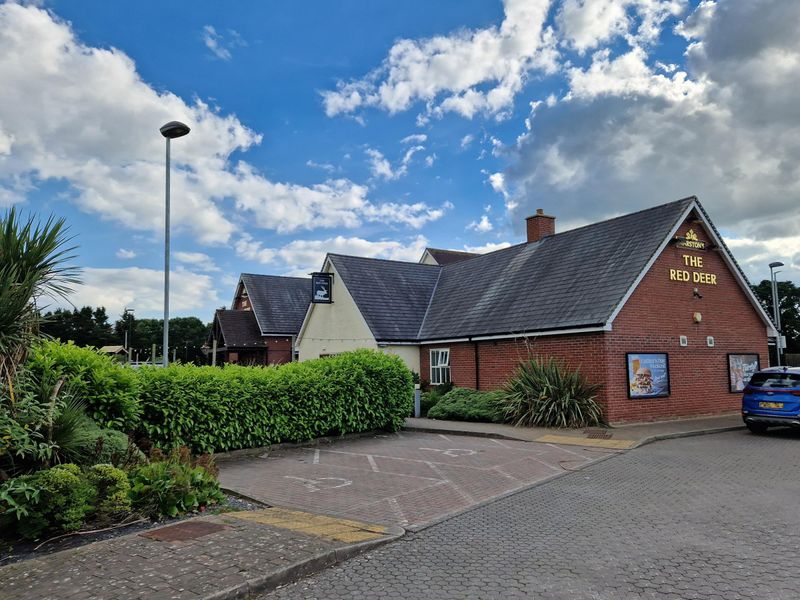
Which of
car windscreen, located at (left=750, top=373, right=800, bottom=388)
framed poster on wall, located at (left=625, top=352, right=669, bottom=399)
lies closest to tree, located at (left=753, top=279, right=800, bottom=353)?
framed poster on wall, located at (left=625, top=352, right=669, bottom=399)

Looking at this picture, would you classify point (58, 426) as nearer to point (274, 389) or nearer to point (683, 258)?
point (274, 389)

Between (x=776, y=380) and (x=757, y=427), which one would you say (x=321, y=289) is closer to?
(x=757, y=427)

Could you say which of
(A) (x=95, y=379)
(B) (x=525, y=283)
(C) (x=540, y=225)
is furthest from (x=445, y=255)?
(A) (x=95, y=379)

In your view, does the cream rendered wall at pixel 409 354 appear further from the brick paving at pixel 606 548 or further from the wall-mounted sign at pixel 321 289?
the brick paving at pixel 606 548

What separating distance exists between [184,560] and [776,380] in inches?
565

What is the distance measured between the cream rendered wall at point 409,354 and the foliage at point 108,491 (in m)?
16.6

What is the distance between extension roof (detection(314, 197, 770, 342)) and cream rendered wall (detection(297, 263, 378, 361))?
493mm

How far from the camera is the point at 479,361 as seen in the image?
2044cm

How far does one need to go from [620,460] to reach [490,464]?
2.54 metres

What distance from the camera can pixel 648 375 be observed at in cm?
1673

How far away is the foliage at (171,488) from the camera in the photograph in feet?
22.3

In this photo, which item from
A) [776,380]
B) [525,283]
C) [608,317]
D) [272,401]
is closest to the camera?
[272,401]

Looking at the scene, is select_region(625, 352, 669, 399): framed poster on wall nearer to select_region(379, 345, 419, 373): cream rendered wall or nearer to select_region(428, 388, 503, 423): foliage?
select_region(428, 388, 503, 423): foliage

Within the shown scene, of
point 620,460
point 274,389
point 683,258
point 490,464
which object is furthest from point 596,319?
point 274,389
